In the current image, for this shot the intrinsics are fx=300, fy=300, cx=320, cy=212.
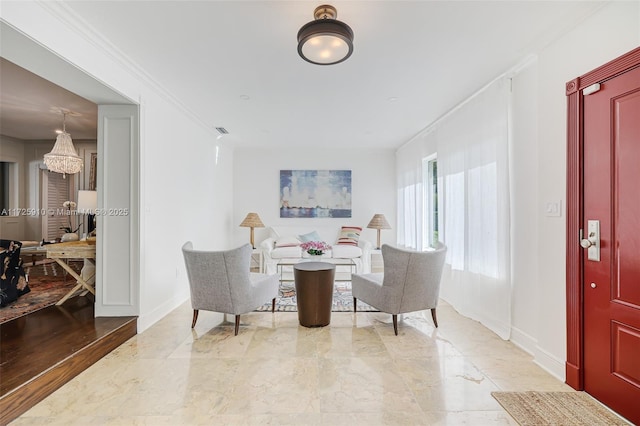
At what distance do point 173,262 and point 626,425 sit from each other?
4.17 meters

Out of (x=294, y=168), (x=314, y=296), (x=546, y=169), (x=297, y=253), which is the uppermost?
(x=294, y=168)

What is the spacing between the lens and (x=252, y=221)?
19.9 feet

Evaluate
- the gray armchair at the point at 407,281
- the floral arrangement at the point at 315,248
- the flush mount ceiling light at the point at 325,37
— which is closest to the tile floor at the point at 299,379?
the gray armchair at the point at 407,281

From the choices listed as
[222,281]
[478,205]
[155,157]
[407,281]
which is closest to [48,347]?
[222,281]

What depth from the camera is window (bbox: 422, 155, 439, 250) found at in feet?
16.4

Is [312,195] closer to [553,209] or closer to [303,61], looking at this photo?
[303,61]

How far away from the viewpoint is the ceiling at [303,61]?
202 cm

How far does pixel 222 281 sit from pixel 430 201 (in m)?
3.73

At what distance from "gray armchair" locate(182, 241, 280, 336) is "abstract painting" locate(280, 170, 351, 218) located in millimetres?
3599

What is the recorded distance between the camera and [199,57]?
2.65 m

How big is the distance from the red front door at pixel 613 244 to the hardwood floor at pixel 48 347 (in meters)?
3.61

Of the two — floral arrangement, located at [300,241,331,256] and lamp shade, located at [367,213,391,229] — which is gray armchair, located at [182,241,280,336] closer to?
floral arrangement, located at [300,241,331,256]

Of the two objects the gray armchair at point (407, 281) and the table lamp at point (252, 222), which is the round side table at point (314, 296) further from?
the table lamp at point (252, 222)

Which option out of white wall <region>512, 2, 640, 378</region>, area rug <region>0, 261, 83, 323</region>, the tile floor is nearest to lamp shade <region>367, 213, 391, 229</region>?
the tile floor
